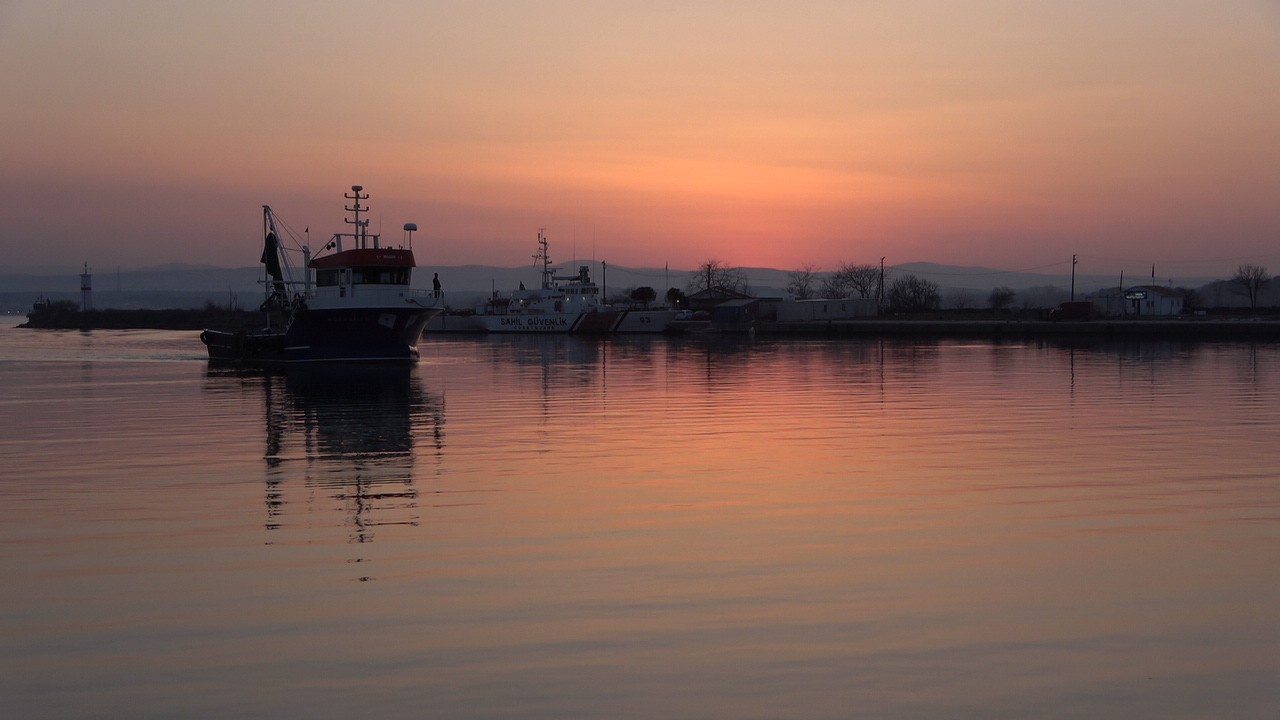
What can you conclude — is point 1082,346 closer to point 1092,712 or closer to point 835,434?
point 835,434

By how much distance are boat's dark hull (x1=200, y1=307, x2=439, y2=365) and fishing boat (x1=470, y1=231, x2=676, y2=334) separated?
4519 centimetres

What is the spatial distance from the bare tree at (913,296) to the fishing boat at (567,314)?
1819 inches

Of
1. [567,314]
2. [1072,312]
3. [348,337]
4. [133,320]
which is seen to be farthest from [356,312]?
[133,320]

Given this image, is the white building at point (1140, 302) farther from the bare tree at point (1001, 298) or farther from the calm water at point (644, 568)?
the calm water at point (644, 568)

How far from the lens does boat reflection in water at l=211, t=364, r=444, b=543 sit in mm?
12070

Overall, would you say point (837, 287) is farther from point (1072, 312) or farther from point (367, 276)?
point (367, 276)

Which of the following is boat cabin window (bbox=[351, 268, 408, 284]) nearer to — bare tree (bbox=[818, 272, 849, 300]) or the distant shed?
the distant shed

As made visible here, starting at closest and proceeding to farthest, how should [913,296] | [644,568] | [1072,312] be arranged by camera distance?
[644,568] → [1072,312] → [913,296]

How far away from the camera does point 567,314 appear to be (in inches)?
3735

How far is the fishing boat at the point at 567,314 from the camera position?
93750 mm

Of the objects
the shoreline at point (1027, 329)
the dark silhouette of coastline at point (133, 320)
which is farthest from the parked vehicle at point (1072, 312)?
the dark silhouette of coastline at point (133, 320)

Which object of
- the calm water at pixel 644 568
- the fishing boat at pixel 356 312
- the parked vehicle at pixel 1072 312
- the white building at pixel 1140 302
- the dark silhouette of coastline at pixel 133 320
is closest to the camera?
the calm water at pixel 644 568

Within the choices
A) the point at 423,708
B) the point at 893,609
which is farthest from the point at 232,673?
the point at 893,609

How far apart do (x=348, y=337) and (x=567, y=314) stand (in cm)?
4848
